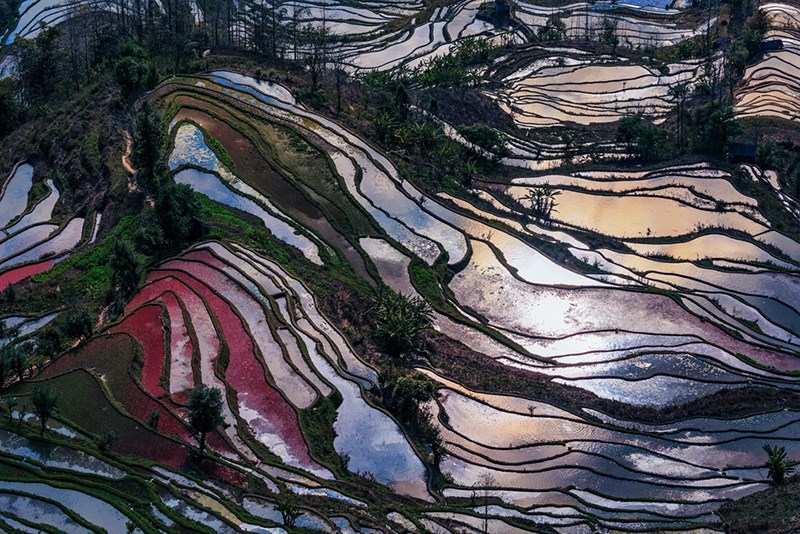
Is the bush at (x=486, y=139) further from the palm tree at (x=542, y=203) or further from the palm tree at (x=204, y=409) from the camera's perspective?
the palm tree at (x=204, y=409)

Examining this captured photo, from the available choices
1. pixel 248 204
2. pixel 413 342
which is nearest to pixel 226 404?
pixel 413 342

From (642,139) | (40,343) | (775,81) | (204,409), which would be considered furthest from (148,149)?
(775,81)

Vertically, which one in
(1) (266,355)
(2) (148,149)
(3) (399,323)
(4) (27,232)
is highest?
(2) (148,149)

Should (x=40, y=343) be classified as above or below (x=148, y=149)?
below

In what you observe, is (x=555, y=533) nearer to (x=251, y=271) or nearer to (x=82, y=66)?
(x=251, y=271)

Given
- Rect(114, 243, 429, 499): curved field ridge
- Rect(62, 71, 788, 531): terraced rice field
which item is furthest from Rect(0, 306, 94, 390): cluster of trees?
Rect(62, 71, 788, 531): terraced rice field

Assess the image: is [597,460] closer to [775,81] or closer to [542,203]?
[542,203]
